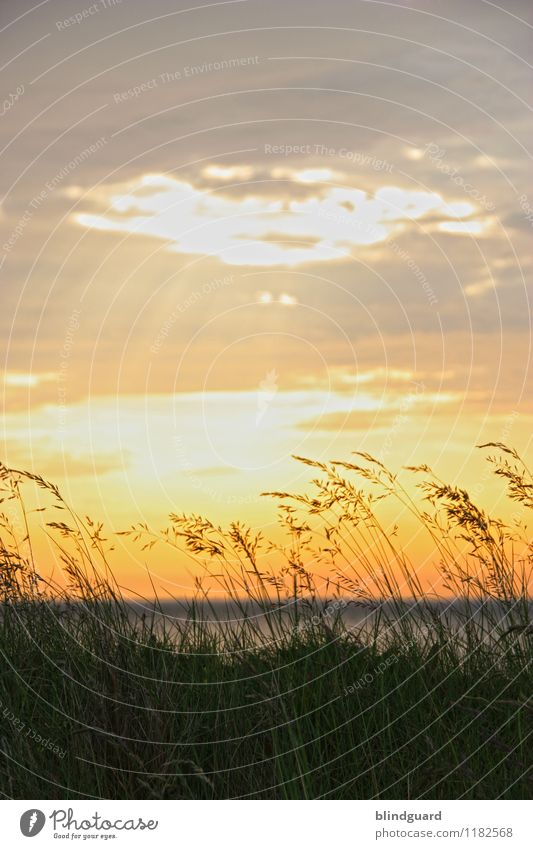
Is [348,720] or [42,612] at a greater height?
[42,612]

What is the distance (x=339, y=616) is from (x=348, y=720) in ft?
3.51

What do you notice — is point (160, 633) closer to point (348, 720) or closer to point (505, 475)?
point (348, 720)

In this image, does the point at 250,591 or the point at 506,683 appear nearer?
the point at 506,683

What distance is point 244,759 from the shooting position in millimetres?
5223

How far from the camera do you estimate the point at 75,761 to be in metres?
5.12

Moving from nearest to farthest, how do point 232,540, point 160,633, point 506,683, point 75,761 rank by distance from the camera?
1. point 75,761
2. point 506,683
3. point 232,540
4. point 160,633
